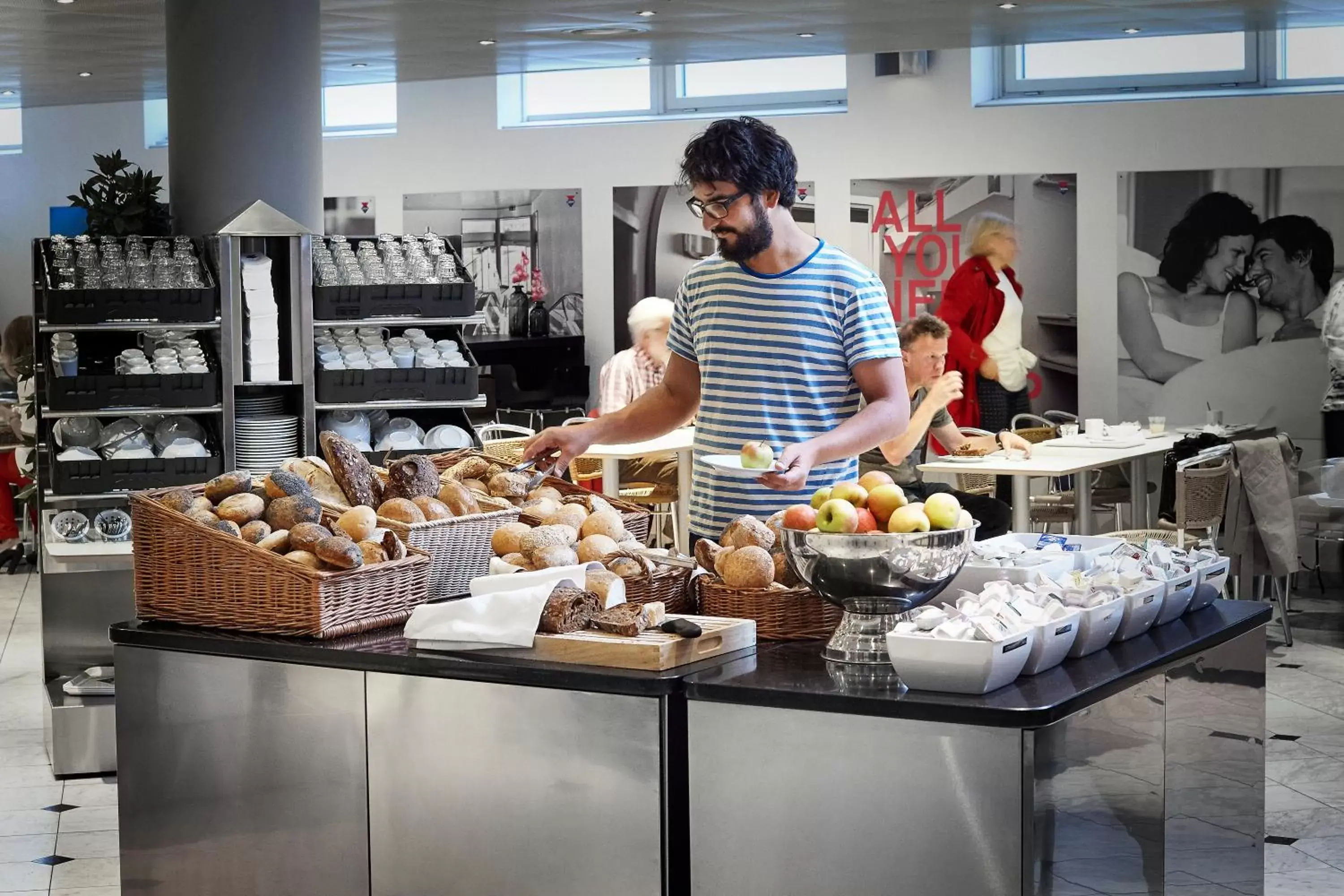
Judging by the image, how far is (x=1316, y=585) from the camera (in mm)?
9430

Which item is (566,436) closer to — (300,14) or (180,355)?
(180,355)

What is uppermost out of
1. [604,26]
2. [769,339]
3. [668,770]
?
[604,26]

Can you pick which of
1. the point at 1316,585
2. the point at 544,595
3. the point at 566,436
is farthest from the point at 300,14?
the point at 1316,585

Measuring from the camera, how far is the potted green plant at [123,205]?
6.09 meters

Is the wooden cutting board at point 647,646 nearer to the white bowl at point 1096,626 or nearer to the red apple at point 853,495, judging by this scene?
the red apple at point 853,495

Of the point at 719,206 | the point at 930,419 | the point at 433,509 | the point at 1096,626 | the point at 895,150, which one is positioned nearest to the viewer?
the point at 1096,626

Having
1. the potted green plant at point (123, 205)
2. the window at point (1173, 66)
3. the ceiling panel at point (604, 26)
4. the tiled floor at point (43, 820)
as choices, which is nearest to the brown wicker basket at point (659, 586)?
the tiled floor at point (43, 820)

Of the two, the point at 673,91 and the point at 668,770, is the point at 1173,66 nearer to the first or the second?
the point at 673,91

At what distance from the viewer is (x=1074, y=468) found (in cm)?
730

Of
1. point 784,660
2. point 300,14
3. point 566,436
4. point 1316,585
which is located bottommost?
point 1316,585

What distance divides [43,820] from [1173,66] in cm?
856

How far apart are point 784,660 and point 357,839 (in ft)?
2.79

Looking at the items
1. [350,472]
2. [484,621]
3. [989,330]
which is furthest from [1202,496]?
[484,621]

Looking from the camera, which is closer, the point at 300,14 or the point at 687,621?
the point at 687,621
